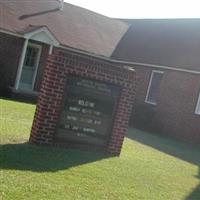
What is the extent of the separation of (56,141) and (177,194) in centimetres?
302

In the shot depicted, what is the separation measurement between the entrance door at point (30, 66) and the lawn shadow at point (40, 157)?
1428 cm

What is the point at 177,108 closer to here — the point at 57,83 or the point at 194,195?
the point at 57,83

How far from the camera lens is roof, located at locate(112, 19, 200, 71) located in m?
23.5

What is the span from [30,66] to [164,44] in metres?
7.22

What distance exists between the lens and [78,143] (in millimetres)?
11148

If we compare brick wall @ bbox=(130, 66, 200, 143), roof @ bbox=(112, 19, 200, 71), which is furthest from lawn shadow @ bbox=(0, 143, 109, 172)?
roof @ bbox=(112, 19, 200, 71)

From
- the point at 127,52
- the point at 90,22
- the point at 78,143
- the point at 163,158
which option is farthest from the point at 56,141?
the point at 90,22

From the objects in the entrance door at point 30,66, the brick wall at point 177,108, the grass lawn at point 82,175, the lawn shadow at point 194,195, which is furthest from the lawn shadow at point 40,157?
the entrance door at point 30,66

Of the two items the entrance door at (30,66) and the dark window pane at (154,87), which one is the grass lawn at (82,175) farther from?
the entrance door at (30,66)

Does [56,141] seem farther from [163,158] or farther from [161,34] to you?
[161,34]

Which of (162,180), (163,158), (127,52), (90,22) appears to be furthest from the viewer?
(90,22)

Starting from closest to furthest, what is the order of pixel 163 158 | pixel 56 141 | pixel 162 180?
pixel 162 180 < pixel 56 141 < pixel 163 158

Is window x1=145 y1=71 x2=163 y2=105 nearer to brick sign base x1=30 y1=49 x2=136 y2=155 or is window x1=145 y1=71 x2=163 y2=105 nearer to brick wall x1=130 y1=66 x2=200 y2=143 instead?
brick wall x1=130 y1=66 x2=200 y2=143

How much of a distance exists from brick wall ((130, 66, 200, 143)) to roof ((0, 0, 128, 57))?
462 centimetres
